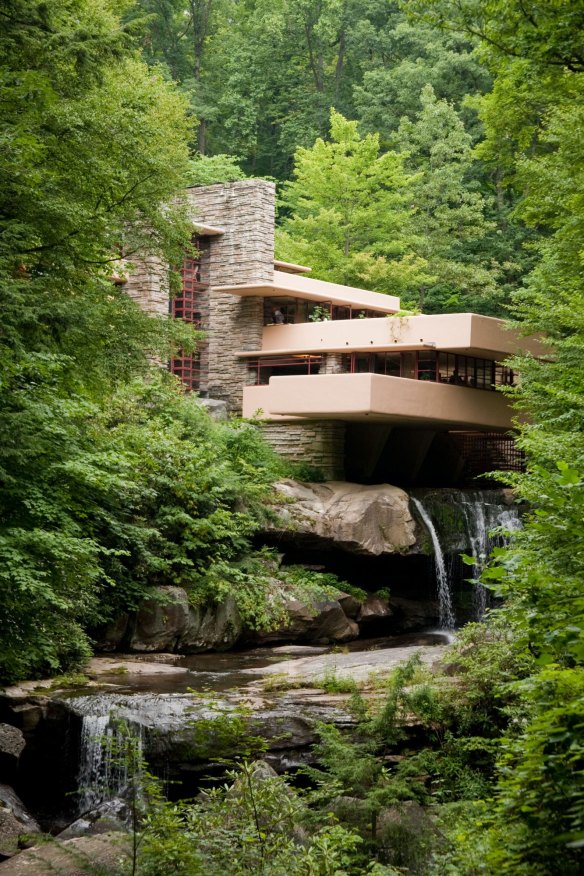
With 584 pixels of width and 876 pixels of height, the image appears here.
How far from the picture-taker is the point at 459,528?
22.3m

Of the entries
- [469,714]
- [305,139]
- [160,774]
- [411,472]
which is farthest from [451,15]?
[305,139]

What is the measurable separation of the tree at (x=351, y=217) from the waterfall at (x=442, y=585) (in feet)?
43.1

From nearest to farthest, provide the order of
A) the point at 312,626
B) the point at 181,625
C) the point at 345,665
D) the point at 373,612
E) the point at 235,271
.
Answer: the point at 345,665 → the point at 181,625 → the point at 312,626 → the point at 373,612 → the point at 235,271

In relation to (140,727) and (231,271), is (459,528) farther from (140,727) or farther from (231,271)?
(140,727)

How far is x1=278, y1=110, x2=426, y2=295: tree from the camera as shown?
3409cm

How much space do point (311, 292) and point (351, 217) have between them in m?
7.24

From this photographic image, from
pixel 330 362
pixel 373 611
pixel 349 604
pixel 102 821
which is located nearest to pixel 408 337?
pixel 330 362

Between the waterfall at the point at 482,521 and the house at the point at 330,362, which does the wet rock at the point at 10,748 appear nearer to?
the house at the point at 330,362

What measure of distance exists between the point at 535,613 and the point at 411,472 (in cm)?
2217

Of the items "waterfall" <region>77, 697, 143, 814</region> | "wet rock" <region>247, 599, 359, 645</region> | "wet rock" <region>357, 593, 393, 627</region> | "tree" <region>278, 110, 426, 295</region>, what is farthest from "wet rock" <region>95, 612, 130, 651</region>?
"tree" <region>278, 110, 426, 295</region>

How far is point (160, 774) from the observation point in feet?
38.4

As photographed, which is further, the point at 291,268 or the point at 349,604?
the point at 291,268

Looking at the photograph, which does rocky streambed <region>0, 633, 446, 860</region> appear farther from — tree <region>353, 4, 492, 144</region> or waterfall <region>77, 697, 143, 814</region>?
tree <region>353, 4, 492, 144</region>

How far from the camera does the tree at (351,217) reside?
112 feet
